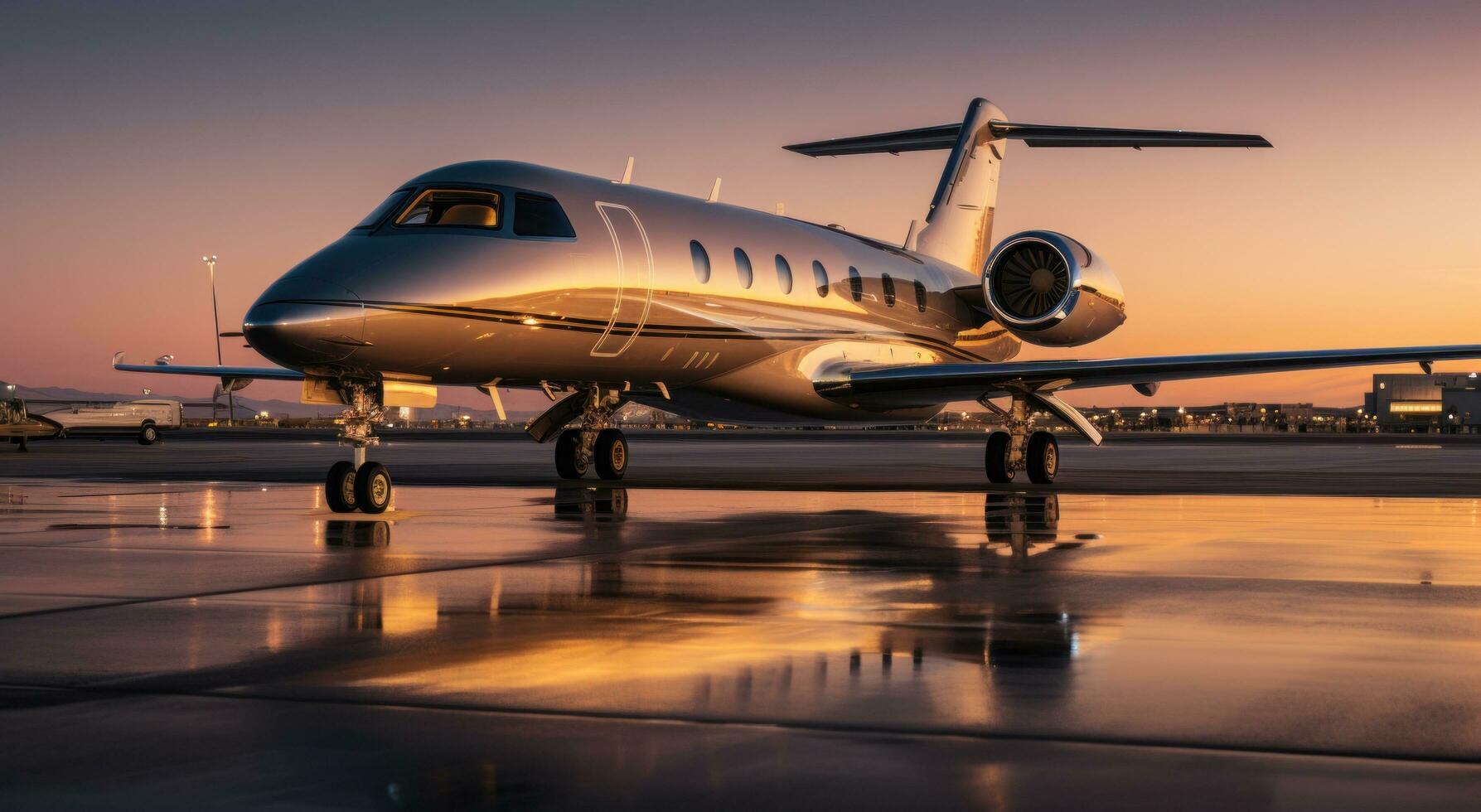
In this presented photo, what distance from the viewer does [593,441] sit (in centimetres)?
2181

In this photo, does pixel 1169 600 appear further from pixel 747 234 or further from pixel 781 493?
pixel 747 234

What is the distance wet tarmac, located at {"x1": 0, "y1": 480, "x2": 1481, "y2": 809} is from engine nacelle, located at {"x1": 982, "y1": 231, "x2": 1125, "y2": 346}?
34.1 ft

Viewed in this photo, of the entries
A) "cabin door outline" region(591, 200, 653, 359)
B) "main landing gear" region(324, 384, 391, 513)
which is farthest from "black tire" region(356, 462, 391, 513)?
"cabin door outline" region(591, 200, 653, 359)

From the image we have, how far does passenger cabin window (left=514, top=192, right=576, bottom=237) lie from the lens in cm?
1595

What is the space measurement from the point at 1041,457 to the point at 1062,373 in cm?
186

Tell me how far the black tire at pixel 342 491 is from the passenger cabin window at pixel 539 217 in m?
3.13

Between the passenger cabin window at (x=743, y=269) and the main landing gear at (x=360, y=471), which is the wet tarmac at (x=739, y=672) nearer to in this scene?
the main landing gear at (x=360, y=471)

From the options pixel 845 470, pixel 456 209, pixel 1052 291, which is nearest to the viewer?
pixel 456 209

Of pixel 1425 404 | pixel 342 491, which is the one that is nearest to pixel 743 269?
pixel 342 491

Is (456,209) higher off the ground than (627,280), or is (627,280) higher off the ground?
(456,209)

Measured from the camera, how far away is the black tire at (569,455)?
21688mm

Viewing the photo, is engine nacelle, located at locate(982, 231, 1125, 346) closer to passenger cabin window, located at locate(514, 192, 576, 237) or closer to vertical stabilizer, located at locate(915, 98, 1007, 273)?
vertical stabilizer, located at locate(915, 98, 1007, 273)

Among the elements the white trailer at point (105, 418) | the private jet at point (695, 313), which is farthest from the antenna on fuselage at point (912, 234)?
the white trailer at point (105, 418)

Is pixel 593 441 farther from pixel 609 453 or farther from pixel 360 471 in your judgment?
pixel 360 471
